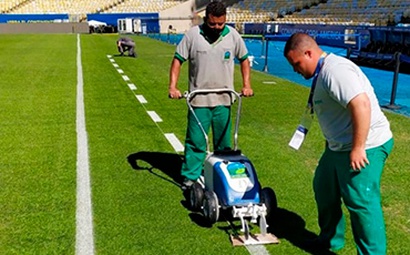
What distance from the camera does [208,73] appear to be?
194 inches

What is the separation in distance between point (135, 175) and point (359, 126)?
329 centimetres

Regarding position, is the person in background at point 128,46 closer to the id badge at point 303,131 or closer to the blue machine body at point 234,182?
the blue machine body at point 234,182

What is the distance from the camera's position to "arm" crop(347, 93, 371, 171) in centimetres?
297

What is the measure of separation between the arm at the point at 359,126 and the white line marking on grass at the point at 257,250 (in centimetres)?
119

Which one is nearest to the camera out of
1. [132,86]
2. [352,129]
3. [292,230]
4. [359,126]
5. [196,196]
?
[359,126]

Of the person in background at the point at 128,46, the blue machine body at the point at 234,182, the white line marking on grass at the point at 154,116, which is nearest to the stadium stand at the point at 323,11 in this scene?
the person in background at the point at 128,46

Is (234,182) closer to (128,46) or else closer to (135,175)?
(135,175)

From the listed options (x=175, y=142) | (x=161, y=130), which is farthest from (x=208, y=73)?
(x=161, y=130)

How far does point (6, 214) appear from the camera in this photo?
4.65 m

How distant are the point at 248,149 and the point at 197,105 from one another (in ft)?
6.88

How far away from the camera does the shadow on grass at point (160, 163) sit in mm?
5754

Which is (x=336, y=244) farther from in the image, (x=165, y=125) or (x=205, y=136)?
(x=165, y=125)

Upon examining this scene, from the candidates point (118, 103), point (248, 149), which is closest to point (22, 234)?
point (248, 149)

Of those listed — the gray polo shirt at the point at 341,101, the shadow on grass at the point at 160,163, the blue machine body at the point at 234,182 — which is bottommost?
the shadow on grass at the point at 160,163
